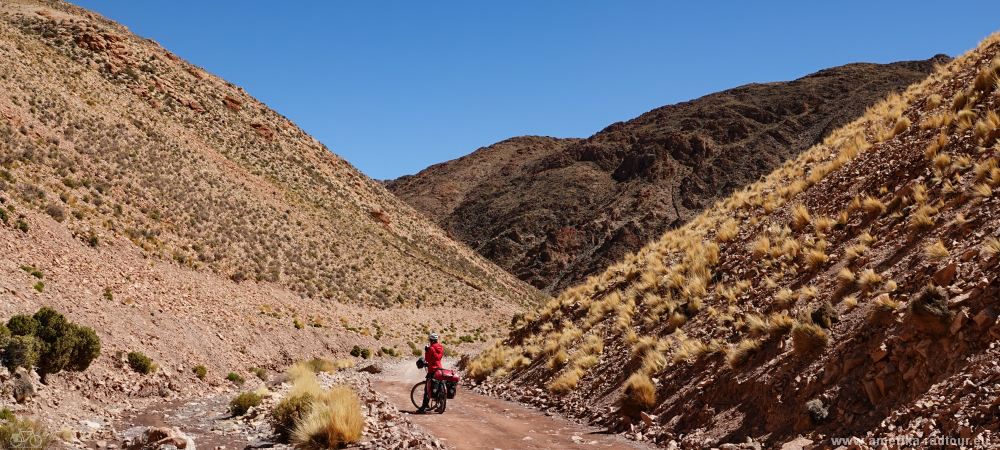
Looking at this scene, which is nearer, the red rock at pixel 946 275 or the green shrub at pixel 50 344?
the red rock at pixel 946 275

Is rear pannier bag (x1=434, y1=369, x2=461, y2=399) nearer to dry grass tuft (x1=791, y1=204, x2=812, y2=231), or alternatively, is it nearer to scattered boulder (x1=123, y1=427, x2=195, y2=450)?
scattered boulder (x1=123, y1=427, x2=195, y2=450)

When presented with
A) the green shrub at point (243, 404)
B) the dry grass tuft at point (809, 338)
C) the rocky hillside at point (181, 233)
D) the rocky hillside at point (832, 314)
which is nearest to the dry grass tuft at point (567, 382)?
the rocky hillside at point (832, 314)

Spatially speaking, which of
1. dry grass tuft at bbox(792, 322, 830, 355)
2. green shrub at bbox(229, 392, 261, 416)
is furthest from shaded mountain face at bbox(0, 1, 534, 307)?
dry grass tuft at bbox(792, 322, 830, 355)

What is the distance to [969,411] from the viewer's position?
6184mm

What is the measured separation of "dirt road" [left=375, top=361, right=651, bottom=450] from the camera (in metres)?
10.1

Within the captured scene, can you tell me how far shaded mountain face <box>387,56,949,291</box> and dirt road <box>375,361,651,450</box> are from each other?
77955 millimetres

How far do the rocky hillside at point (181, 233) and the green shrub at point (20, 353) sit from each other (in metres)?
0.44

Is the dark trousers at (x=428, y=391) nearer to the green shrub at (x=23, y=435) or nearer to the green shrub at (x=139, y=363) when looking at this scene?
the green shrub at (x=23, y=435)

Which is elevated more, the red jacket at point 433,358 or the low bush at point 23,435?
the low bush at point 23,435

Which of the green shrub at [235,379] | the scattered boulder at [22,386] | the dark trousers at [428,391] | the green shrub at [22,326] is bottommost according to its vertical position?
the green shrub at [235,379]

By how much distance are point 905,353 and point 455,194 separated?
125m

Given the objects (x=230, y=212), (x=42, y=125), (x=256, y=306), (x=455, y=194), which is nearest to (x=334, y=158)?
(x=230, y=212)

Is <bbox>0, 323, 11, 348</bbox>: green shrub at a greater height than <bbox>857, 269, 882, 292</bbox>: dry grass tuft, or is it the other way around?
<bbox>0, 323, 11, 348</bbox>: green shrub

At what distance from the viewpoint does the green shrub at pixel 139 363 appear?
15789 millimetres
